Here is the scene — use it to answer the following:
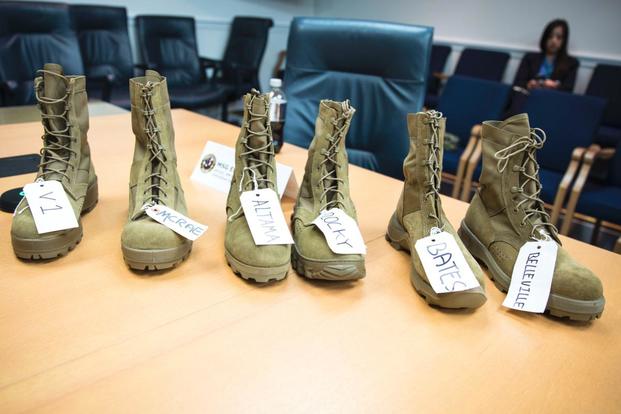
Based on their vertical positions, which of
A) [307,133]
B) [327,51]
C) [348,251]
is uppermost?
[327,51]

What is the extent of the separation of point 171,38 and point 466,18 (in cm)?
287

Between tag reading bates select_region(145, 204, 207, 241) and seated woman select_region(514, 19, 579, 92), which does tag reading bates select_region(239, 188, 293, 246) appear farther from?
seated woman select_region(514, 19, 579, 92)

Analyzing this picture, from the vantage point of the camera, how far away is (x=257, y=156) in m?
0.84

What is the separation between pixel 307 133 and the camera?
5.72 ft

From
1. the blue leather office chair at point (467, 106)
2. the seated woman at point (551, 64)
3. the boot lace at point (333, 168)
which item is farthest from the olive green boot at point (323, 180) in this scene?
the seated woman at point (551, 64)

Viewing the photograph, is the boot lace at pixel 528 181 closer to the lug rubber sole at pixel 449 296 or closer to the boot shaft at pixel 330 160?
the lug rubber sole at pixel 449 296

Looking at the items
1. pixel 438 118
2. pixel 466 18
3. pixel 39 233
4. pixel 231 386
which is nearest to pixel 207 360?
pixel 231 386

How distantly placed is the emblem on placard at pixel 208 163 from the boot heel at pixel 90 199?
0.93 ft

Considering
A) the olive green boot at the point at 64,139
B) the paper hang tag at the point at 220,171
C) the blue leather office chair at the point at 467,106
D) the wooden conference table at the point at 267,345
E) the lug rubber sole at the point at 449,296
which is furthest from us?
the blue leather office chair at the point at 467,106

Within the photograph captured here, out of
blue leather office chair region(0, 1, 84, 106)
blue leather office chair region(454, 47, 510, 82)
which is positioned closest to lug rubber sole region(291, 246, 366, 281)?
blue leather office chair region(0, 1, 84, 106)

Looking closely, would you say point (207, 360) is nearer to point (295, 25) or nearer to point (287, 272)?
point (287, 272)

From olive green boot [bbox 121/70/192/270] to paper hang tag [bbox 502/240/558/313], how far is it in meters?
0.55

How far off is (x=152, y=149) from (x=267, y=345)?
44 centimetres

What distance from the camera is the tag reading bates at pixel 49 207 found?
0.73m
